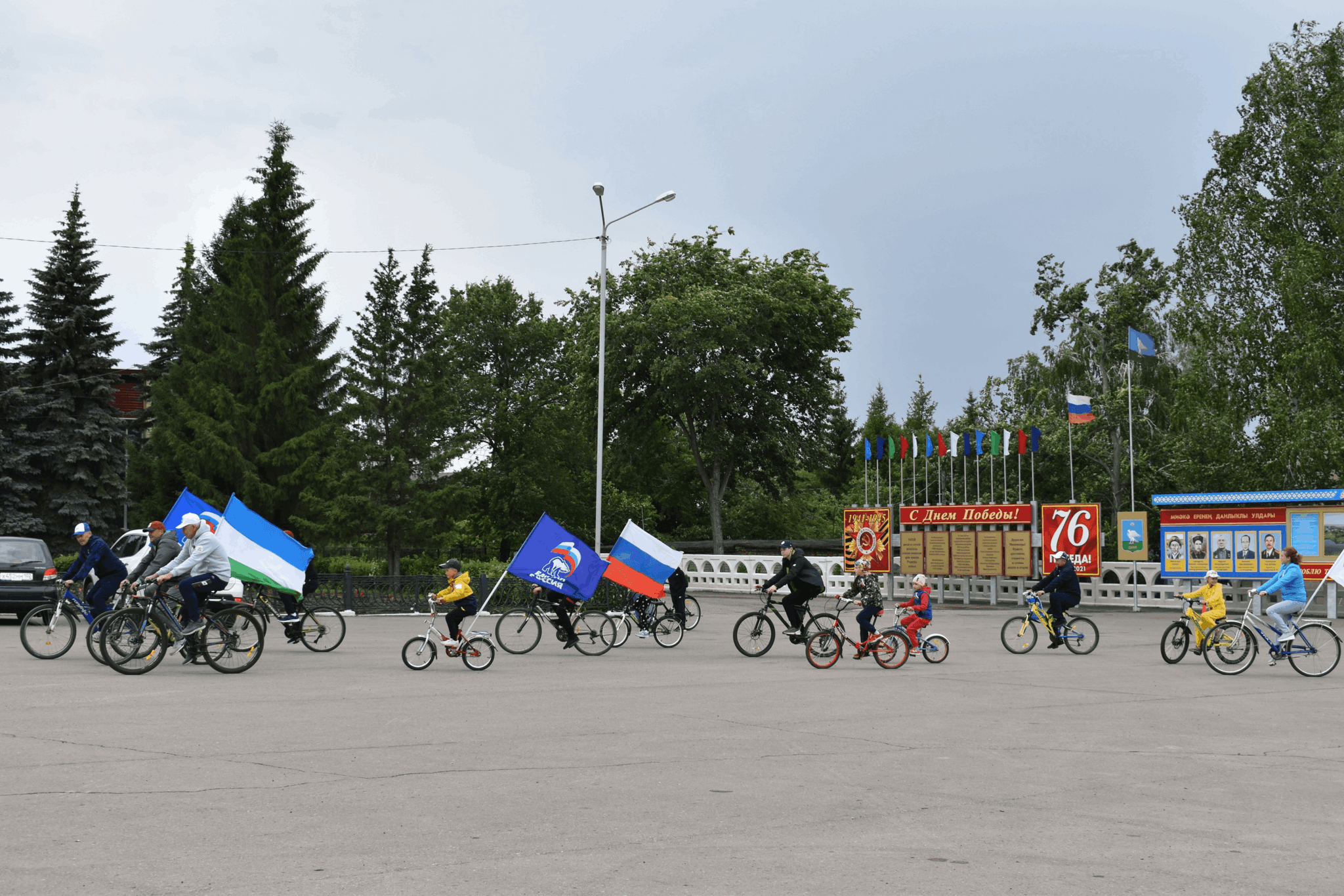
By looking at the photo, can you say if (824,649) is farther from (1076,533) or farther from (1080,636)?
(1076,533)

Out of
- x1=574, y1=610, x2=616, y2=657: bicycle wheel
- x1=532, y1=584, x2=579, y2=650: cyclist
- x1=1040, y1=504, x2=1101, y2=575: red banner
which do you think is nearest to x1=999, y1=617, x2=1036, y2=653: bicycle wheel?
x1=574, y1=610, x2=616, y2=657: bicycle wheel

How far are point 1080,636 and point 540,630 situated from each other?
861 cm

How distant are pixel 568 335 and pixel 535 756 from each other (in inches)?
2047

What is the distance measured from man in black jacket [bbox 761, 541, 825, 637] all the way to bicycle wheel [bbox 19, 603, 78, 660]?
952 cm

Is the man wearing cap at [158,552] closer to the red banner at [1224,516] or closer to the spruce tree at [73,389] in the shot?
the red banner at [1224,516]

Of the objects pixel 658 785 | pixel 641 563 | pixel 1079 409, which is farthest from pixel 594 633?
pixel 1079 409

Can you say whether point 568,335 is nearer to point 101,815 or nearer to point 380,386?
point 380,386

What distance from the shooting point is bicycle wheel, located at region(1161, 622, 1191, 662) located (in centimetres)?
1853

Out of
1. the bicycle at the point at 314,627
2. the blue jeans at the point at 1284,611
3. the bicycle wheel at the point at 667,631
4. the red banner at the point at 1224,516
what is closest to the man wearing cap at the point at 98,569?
the bicycle at the point at 314,627

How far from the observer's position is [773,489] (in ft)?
190

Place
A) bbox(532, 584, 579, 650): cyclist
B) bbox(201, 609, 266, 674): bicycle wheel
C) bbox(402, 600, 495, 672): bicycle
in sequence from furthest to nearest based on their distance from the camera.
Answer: bbox(532, 584, 579, 650): cyclist → bbox(402, 600, 495, 672): bicycle → bbox(201, 609, 266, 674): bicycle wheel

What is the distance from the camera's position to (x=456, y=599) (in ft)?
53.5

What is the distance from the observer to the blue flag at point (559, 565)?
1886 centimetres

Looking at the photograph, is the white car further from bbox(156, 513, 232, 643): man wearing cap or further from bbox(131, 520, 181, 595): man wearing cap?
bbox(156, 513, 232, 643): man wearing cap
